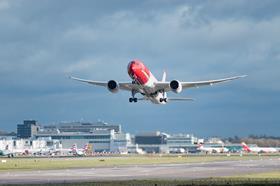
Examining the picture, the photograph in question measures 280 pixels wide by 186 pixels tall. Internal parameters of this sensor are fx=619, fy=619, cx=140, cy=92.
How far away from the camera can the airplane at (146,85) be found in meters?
80.1

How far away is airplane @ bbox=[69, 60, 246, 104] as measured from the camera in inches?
3152

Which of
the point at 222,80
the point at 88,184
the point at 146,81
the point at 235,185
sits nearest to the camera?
the point at 235,185

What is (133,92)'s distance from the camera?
85.6 meters

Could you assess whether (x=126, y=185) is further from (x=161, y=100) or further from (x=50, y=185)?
(x=161, y=100)

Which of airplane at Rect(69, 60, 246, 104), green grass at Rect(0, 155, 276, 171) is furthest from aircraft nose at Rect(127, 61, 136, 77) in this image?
green grass at Rect(0, 155, 276, 171)

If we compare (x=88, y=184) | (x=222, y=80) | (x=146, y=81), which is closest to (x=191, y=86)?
(x=222, y=80)

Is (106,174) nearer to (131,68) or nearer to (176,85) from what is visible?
(131,68)

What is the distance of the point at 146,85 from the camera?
81938 millimetres

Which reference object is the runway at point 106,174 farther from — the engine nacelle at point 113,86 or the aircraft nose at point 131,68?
the aircraft nose at point 131,68

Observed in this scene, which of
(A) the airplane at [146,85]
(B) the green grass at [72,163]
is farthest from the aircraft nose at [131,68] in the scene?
(B) the green grass at [72,163]

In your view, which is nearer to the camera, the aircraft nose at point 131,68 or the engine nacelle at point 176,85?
the aircraft nose at point 131,68

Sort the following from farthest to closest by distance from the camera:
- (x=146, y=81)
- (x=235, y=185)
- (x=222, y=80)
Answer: (x=222, y=80), (x=146, y=81), (x=235, y=185)

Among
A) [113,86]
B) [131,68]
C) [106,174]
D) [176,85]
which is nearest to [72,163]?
[106,174]

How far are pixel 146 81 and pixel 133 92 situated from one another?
15.3 feet
